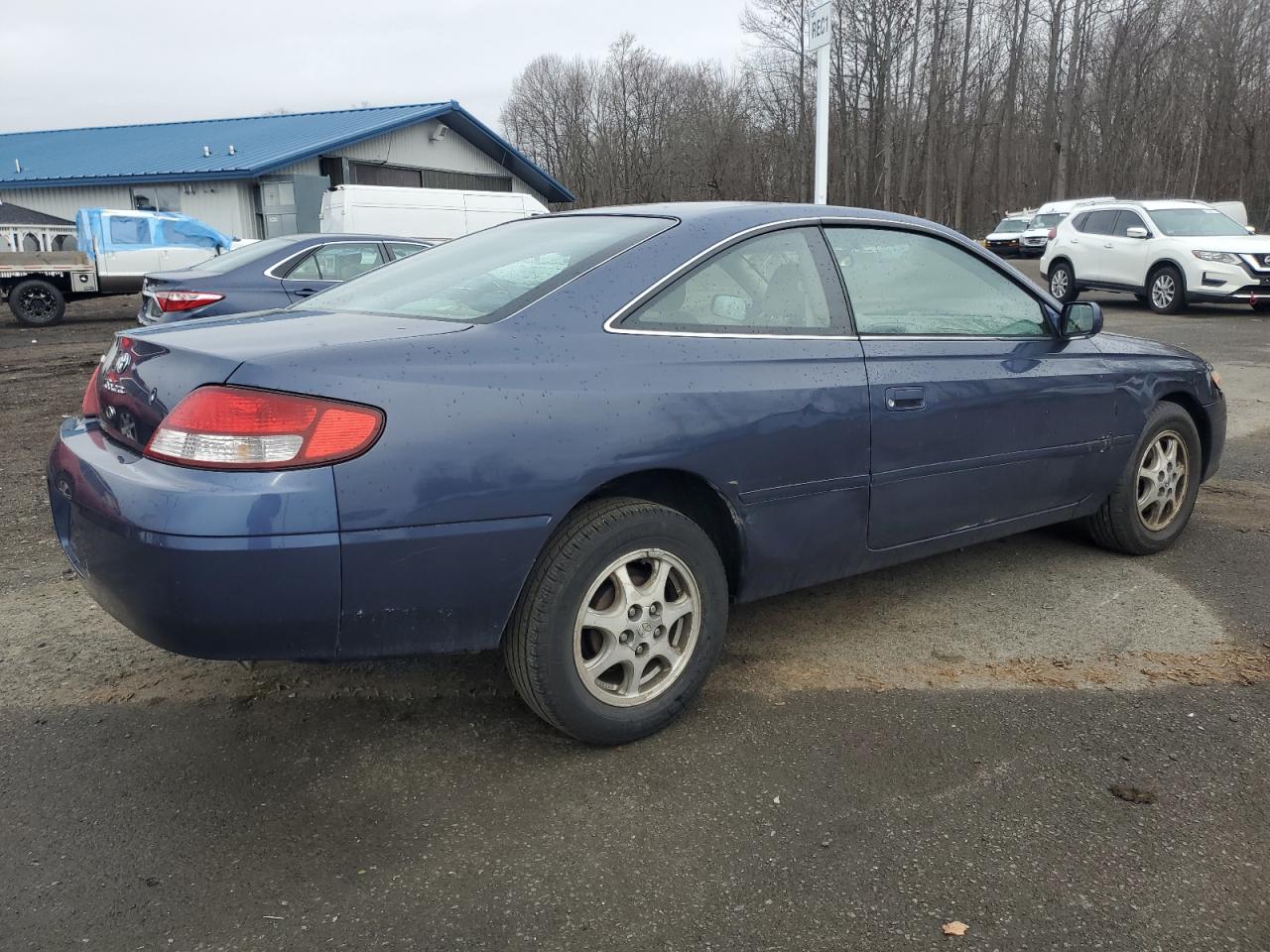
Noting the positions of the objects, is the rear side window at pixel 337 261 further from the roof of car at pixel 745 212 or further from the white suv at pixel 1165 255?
the white suv at pixel 1165 255

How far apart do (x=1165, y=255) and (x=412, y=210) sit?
13008mm

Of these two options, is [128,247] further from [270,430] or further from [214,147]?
[270,430]

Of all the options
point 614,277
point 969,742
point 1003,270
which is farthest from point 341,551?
point 1003,270

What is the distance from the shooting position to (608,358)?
2752 mm

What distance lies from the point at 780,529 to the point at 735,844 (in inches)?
40.1

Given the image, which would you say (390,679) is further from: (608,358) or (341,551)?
(608,358)

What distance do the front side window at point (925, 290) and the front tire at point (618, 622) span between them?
3.57 ft

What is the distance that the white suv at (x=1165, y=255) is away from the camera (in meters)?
14.9

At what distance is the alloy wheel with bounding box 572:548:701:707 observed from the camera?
2.79 metres

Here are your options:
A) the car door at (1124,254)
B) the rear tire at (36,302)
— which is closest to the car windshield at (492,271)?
the car door at (1124,254)

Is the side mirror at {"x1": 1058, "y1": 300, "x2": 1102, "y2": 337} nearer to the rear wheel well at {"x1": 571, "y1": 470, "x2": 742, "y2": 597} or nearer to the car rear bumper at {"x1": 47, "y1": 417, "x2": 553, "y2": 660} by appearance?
the rear wheel well at {"x1": 571, "y1": 470, "x2": 742, "y2": 597}

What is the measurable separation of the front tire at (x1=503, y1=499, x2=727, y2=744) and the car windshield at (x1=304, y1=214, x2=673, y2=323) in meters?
0.68

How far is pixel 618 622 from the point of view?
281 centimetres

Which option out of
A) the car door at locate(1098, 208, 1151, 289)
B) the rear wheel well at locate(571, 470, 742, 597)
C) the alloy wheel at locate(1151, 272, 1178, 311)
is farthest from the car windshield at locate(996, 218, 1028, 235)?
the rear wheel well at locate(571, 470, 742, 597)
